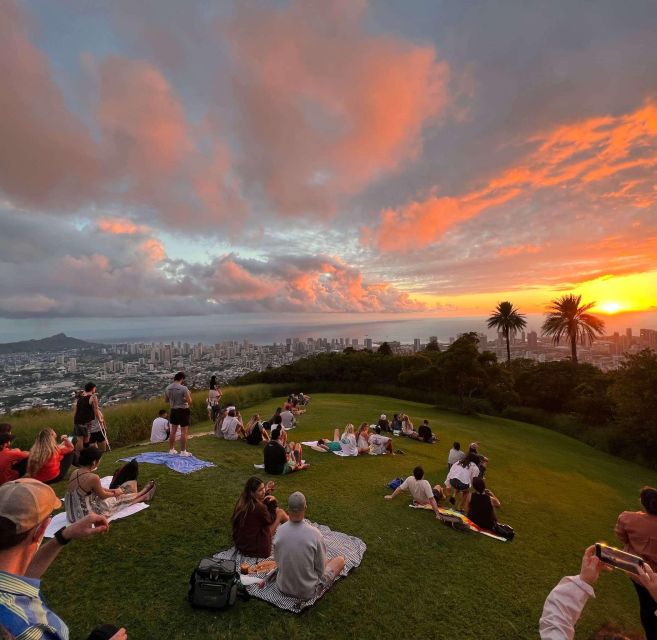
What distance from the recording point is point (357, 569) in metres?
6.25

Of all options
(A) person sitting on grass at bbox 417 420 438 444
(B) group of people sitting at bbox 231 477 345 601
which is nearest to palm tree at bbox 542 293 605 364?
(A) person sitting on grass at bbox 417 420 438 444

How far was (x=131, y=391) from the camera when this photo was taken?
30.6 metres

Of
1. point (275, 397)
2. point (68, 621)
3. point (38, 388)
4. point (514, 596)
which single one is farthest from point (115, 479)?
point (38, 388)

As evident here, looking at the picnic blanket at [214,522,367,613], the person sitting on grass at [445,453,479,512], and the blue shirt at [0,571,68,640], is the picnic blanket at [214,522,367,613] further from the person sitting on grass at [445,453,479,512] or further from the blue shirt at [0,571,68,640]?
the person sitting on grass at [445,453,479,512]

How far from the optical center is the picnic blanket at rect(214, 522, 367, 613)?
17.2ft

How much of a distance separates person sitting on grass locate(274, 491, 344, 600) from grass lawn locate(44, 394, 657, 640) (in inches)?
13.2

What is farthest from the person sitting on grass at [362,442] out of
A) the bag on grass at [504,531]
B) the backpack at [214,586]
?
the backpack at [214,586]

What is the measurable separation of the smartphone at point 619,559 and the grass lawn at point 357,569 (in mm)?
3263

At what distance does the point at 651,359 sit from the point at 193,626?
33482mm

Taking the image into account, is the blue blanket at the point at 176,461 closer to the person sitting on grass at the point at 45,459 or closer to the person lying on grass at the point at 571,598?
the person sitting on grass at the point at 45,459

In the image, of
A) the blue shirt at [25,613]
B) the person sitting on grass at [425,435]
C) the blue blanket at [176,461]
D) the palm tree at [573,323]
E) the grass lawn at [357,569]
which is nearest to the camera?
the blue shirt at [25,613]

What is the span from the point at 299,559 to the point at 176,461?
20.7 ft

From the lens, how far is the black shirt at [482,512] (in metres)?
8.55

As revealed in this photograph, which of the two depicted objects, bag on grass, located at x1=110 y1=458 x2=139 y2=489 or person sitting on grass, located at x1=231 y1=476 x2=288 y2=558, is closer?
person sitting on grass, located at x1=231 y1=476 x2=288 y2=558
